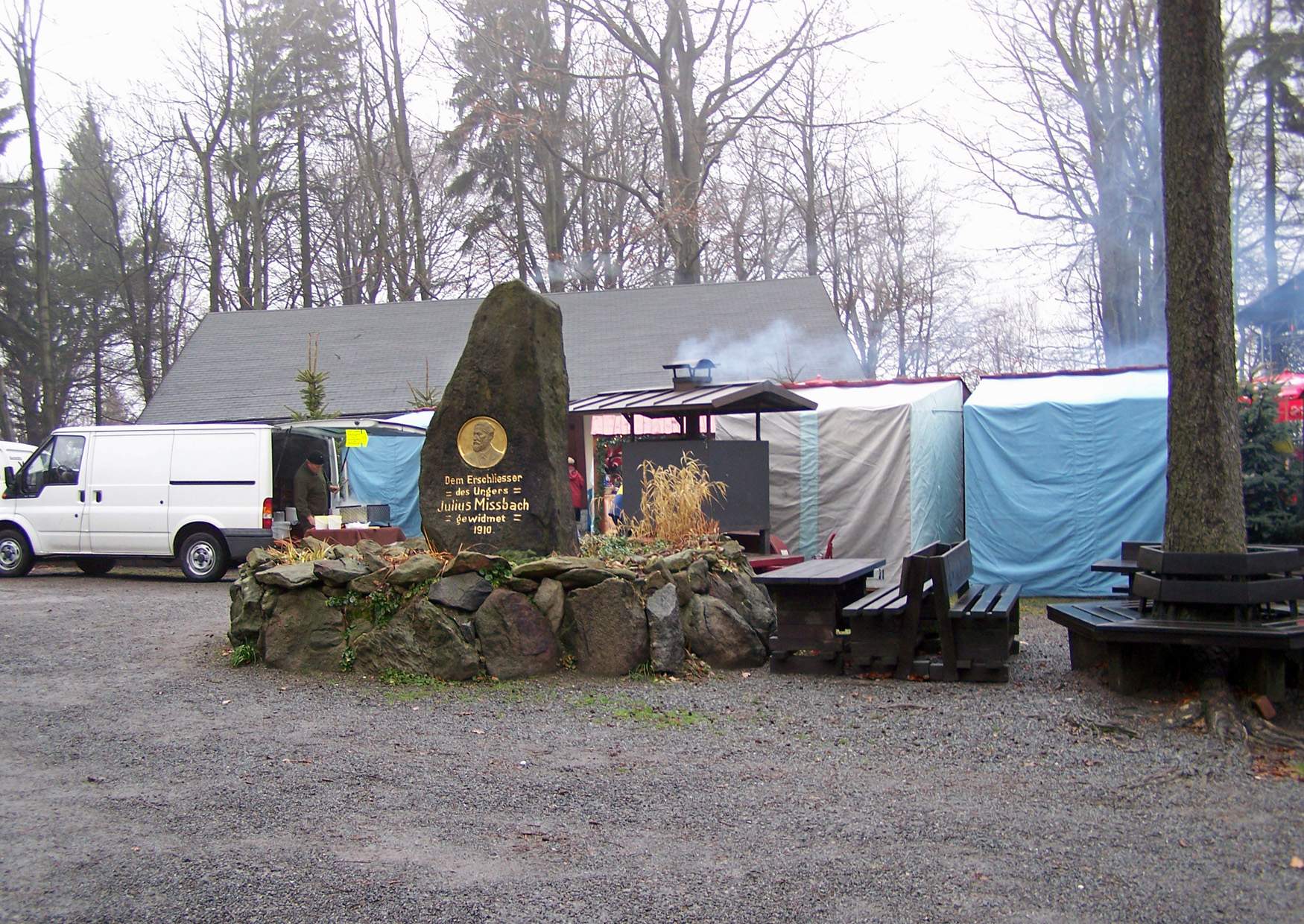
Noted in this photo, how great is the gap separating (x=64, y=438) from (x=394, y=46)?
21999 mm

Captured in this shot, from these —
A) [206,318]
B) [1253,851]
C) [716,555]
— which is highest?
[206,318]

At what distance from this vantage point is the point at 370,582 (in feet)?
24.7

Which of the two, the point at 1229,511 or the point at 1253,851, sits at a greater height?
the point at 1229,511

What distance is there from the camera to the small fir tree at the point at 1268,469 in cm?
1095

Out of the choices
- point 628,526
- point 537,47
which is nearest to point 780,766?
point 628,526

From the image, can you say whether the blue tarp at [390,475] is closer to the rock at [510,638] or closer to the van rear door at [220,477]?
the van rear door at [220,477]

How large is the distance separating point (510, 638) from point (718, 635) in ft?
4.77

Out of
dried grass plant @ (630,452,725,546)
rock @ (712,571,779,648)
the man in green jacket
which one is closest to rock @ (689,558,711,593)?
rock @ (712,571,779,648)

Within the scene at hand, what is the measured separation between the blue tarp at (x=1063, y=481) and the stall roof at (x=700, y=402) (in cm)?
234

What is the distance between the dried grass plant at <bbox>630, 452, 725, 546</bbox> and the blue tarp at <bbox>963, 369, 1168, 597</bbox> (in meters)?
4.15

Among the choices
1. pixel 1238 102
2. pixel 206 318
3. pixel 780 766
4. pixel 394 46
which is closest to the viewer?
pixel 780 766

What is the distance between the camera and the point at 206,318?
28062mm

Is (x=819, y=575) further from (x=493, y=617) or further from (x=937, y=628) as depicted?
(x=493, y=617)

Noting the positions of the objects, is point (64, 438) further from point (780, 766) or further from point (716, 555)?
point (780, 766)
